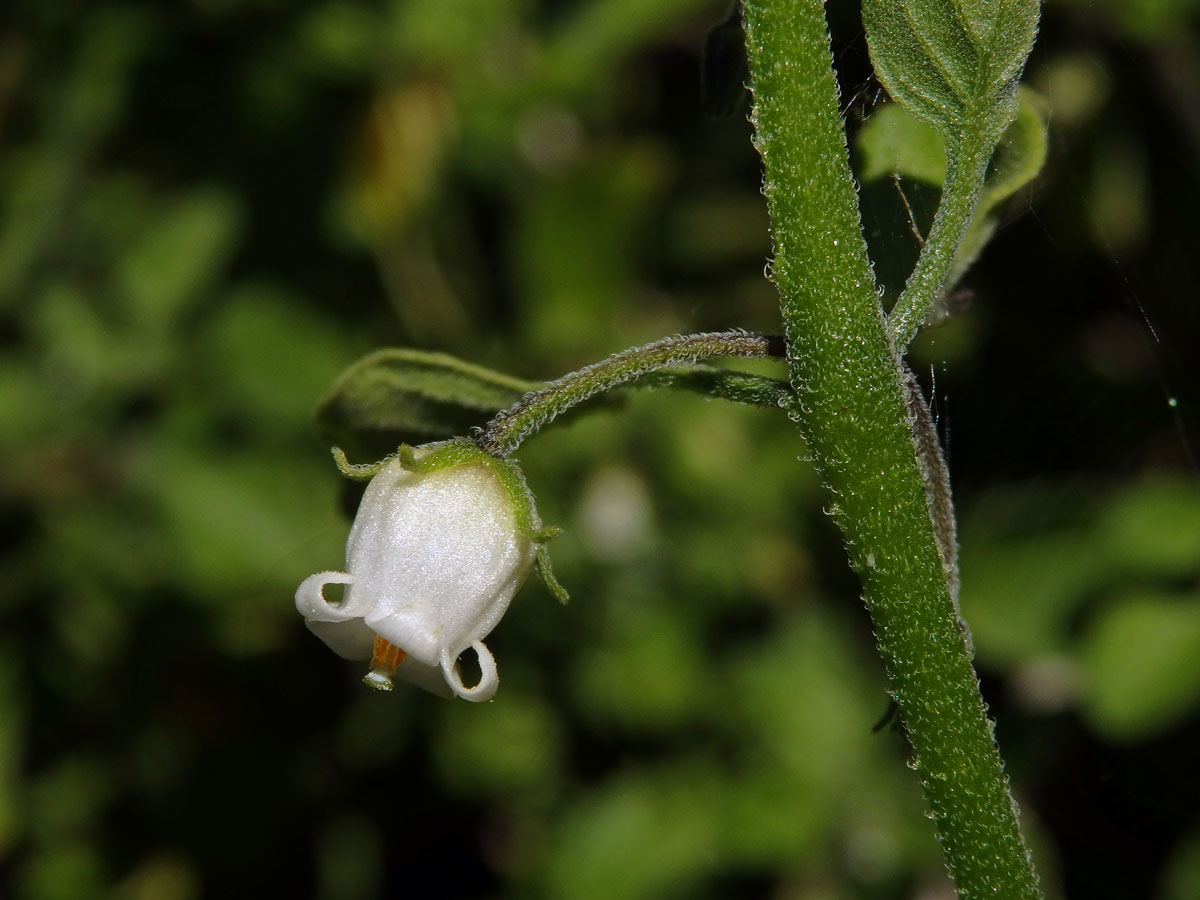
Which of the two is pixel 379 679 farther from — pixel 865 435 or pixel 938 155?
pixel 938 155

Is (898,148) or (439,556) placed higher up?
(898,148)

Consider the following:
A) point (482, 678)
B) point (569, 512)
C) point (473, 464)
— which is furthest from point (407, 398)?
point (569, 512)

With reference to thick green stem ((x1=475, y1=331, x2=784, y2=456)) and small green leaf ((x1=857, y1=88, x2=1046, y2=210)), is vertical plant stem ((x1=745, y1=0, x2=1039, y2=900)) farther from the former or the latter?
small green leaf ((x1=857, y1=88, x2=1046, y2=210))

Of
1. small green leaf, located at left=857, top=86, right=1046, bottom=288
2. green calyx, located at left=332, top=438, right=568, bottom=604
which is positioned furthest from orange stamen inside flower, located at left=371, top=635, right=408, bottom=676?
small green leaf, located at left=857, top=86, right=1046, bottom=288

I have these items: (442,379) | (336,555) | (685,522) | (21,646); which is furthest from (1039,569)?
(21,646)

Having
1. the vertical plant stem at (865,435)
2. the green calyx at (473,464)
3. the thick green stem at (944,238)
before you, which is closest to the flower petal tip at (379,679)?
the green calyx at (473,464)

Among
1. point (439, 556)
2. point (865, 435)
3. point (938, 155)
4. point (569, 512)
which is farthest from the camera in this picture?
point (569, 512)

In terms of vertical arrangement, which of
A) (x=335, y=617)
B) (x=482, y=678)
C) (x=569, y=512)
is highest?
(x=569, y=512)

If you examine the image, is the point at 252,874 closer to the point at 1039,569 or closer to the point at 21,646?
the point at 21,646
